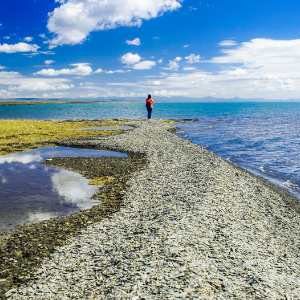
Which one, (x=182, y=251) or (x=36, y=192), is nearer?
(x=182, y=251)

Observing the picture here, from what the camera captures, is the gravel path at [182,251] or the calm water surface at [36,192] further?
the calm water surface at [36,192]

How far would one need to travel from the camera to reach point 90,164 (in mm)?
22219

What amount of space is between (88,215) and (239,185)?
10.1 meters

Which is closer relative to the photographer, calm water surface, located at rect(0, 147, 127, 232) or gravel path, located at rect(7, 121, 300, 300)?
gravel path, located at rect(7, 121, 300, 300)

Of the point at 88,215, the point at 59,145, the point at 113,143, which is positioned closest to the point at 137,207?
the point at 88,215

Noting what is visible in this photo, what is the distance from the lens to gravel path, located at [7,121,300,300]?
7.15 metres

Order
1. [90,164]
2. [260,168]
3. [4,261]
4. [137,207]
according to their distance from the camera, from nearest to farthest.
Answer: [4,261], [137,207], [90,164], [260,168]

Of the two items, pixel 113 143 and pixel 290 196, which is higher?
pixel 113 143

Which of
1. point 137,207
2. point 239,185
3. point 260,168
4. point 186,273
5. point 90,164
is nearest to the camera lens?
point 186,273

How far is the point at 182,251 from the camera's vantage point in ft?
28.8

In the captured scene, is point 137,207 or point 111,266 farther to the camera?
point 137,207

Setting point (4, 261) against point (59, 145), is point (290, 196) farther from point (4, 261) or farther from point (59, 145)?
point (59, 145)

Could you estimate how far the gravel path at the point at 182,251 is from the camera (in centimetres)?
715

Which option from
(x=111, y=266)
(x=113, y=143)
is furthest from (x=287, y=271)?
(x=113, y=143)
